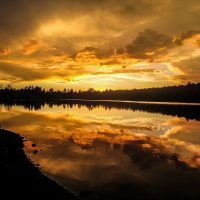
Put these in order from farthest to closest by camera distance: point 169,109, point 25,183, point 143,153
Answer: point 169,109 → point 143,153 → point 25,183

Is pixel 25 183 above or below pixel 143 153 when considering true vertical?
above

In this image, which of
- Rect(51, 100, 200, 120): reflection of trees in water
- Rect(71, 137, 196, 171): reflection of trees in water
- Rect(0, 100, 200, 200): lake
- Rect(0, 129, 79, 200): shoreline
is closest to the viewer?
Rect(0, 129, 79, 200): shoreline

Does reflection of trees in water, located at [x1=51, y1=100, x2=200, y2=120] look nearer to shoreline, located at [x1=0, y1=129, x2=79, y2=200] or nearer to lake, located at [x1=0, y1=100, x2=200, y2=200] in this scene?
lake, located at [x1=0, y1=100, x2=200, y2=200]

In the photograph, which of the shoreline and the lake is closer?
the shoreline

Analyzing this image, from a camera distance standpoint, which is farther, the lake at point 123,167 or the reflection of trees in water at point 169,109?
the reflection of trees in water at point 169,109

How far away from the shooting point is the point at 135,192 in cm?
1298

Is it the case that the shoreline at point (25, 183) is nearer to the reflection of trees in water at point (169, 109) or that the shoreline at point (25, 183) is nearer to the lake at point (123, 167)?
the lake at point (123, 167)

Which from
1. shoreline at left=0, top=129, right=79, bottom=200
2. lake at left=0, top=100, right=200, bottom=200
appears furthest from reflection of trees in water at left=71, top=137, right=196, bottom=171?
shoreline at left=0, top=129, right=79, bottom=200

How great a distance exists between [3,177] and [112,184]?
24.3 ft

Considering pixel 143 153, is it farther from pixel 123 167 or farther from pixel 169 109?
pixel 169 109

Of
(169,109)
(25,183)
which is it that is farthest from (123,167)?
(169,109)

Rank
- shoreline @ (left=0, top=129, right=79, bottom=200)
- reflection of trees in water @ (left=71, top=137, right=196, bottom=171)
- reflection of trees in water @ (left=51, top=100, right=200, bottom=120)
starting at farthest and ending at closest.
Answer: reflection of trees in water @ (left=51, top=100, right=200, bottom=120), reflection of trees in water @ (left=71, top=137, right=196, bottom=171), shoreline @ (left=0, top=129, right=79, bottom=200)

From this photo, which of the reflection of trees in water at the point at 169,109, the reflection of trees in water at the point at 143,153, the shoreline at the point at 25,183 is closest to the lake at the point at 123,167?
the reflection of trees in water at the point at 143,153

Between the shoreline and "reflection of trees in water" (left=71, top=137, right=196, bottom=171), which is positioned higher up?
the shoreline
